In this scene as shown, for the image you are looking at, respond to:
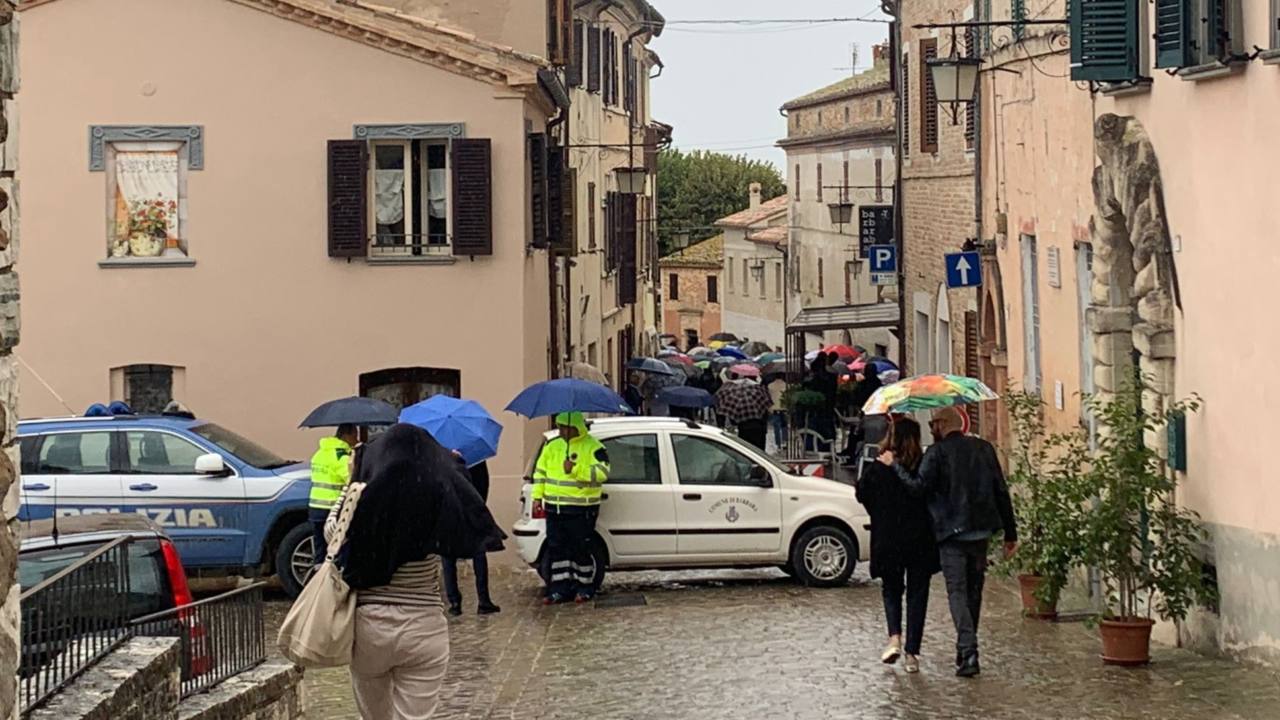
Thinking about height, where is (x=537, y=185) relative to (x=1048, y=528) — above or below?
above

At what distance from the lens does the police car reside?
1931 centimetres

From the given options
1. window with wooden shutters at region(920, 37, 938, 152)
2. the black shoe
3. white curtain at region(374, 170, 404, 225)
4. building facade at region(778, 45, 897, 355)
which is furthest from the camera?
building facade at region(778, 45, 897, 355)

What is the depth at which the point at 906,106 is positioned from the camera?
3319 cm

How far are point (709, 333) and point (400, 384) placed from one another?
71299 mm

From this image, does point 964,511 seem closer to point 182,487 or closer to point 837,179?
point 182,487

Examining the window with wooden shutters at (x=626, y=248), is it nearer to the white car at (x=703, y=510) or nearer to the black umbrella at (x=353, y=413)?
the white car at (x=703, y=510)

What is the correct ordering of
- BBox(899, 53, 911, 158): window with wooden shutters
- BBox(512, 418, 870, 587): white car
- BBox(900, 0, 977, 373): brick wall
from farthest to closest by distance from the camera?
BBox(899, 53, 911, 158): window with wooden shutters → BBox(900, 0, 977, 373): brick wall → BBox(512, 418, 870, 587): white car

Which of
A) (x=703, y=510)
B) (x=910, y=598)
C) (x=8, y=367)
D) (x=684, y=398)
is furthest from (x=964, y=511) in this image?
(x=684, y=398)

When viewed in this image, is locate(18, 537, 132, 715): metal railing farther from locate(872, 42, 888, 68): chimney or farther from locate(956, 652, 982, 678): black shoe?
locate(872, 42, 888, 68): chimney

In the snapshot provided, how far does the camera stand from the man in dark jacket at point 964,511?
12867mm

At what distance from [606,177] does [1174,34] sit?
92.2 feet

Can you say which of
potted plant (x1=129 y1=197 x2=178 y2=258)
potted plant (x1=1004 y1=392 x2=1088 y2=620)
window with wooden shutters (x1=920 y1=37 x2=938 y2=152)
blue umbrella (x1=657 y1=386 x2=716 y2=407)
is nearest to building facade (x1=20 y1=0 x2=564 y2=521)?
potted plant (x1=129 y1=197 x2=178 y2=258)

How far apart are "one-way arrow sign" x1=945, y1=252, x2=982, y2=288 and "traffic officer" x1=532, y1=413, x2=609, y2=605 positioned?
7489 mm

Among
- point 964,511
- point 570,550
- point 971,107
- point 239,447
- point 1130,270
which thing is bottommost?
point 570,550
